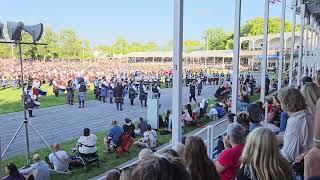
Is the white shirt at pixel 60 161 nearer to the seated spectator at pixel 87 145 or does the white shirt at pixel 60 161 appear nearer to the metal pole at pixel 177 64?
the seated spectator at pixel 87 145

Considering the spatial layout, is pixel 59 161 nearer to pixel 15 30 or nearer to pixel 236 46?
pixel 15 30

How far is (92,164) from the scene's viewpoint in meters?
7.96

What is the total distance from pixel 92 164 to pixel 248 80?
56.8 feet

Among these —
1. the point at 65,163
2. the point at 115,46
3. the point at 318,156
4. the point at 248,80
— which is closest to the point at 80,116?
the point at 65,163

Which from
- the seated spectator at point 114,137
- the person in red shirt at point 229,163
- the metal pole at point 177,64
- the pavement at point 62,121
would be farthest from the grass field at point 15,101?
the person in red shirt at point 229,163

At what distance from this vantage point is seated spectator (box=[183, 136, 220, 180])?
2.42 meters

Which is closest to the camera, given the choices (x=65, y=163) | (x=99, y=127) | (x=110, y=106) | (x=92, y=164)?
(x=65, y=163)

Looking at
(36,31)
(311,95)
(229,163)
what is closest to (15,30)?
(36,31)

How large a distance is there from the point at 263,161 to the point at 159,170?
4.00 feet

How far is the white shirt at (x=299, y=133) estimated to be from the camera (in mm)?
2824

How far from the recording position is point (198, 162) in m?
2.48

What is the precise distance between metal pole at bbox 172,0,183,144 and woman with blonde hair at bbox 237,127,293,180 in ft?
6.86

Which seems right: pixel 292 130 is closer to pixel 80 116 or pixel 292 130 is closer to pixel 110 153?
pixel 110 153

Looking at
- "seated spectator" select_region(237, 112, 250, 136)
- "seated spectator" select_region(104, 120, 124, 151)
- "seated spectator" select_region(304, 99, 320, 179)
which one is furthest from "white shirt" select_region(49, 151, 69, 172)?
A: "seated spectator" select_region(304, 99, 320, 179)
